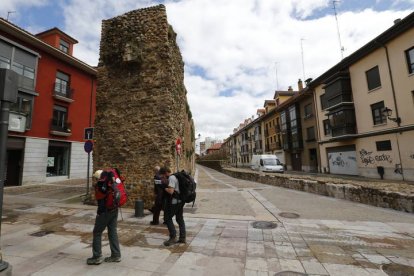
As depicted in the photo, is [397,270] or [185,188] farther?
[185,188]

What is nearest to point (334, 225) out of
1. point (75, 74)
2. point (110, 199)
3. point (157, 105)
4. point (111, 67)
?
point (110, 199)

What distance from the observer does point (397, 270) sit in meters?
3.82

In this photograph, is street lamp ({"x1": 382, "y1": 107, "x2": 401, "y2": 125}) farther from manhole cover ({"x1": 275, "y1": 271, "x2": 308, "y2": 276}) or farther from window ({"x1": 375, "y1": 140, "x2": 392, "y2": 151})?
manhole cover ({"x1": 275, "y1": 271, "x2": 308, "y2": 276})

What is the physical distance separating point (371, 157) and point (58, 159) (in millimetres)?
28083

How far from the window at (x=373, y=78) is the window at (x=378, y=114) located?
1711 millimetres

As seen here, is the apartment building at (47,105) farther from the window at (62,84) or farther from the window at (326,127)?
the window at (326,127)

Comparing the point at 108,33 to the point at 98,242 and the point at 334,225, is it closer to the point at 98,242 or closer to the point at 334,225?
the point at 98,242

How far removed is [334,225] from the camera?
646 cm

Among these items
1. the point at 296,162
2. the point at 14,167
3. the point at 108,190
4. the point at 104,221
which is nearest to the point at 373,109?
the point at 296,162

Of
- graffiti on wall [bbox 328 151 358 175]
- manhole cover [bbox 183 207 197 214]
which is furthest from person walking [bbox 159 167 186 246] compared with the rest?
→ graffiti on wall [bbox 328 151 358 175]

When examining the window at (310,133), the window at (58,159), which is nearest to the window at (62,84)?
the window at (58,159)

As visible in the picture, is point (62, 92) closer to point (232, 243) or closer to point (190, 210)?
point (190, 210)

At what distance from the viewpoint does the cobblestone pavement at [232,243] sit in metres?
3.93

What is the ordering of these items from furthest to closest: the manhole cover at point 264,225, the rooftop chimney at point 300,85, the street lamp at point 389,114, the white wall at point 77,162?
1. the rooftop chimney at point 300,85
2. the white wall at point 77,162
3. the street lamp at point 389,114
4. the manhole cover at point 264,225
